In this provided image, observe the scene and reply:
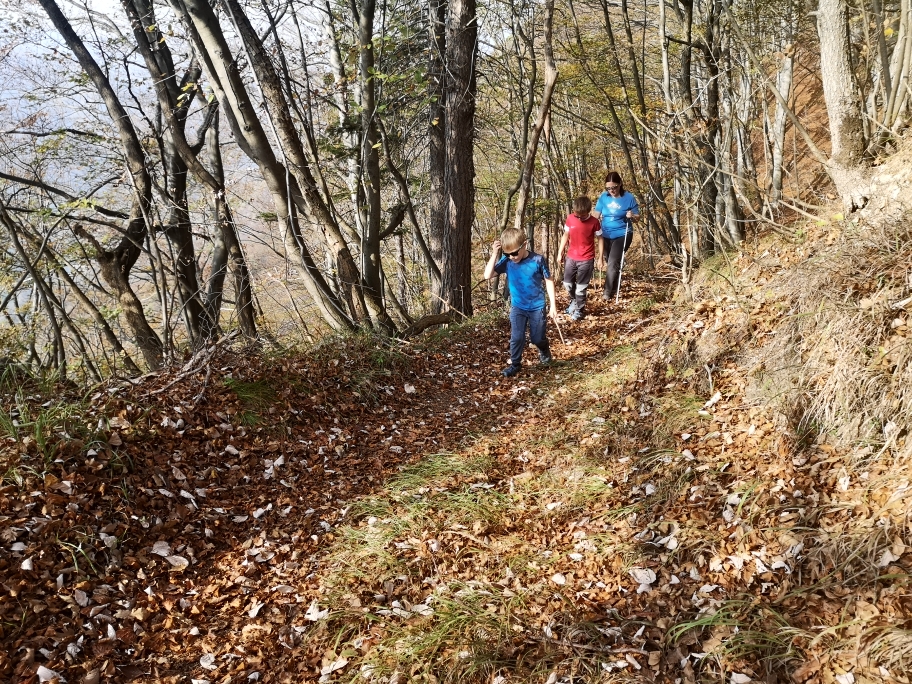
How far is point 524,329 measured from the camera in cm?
657

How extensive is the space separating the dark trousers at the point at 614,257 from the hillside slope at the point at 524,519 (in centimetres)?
256

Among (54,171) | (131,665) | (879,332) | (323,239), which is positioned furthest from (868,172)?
(54,171)

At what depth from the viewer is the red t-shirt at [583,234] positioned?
784 cm

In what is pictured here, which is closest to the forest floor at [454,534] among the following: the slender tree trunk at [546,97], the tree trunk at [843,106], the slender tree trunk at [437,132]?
the tree trunk at [843,106]

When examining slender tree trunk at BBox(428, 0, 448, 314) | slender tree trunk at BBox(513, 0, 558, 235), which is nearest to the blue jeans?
slender tree trunk at BBox(513, 0, 558, 235)

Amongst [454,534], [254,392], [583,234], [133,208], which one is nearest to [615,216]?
[583,234]

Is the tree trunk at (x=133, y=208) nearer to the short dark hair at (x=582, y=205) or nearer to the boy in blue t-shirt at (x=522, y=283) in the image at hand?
the boy in blue t-shirt at (x=522, y=283)

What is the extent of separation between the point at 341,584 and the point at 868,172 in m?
5.41

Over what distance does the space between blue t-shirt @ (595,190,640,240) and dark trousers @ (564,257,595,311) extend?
0.55 meters

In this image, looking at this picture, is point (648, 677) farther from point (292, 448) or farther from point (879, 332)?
point (292, 448)

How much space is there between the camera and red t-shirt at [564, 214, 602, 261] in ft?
25.7

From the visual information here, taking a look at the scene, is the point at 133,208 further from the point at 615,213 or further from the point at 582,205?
the point at 615,213

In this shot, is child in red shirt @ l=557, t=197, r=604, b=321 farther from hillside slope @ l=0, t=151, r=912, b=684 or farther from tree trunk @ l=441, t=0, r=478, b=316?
hillside slope @ l=0, t=151, r=912, b=684

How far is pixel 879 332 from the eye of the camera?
11.4 ft
